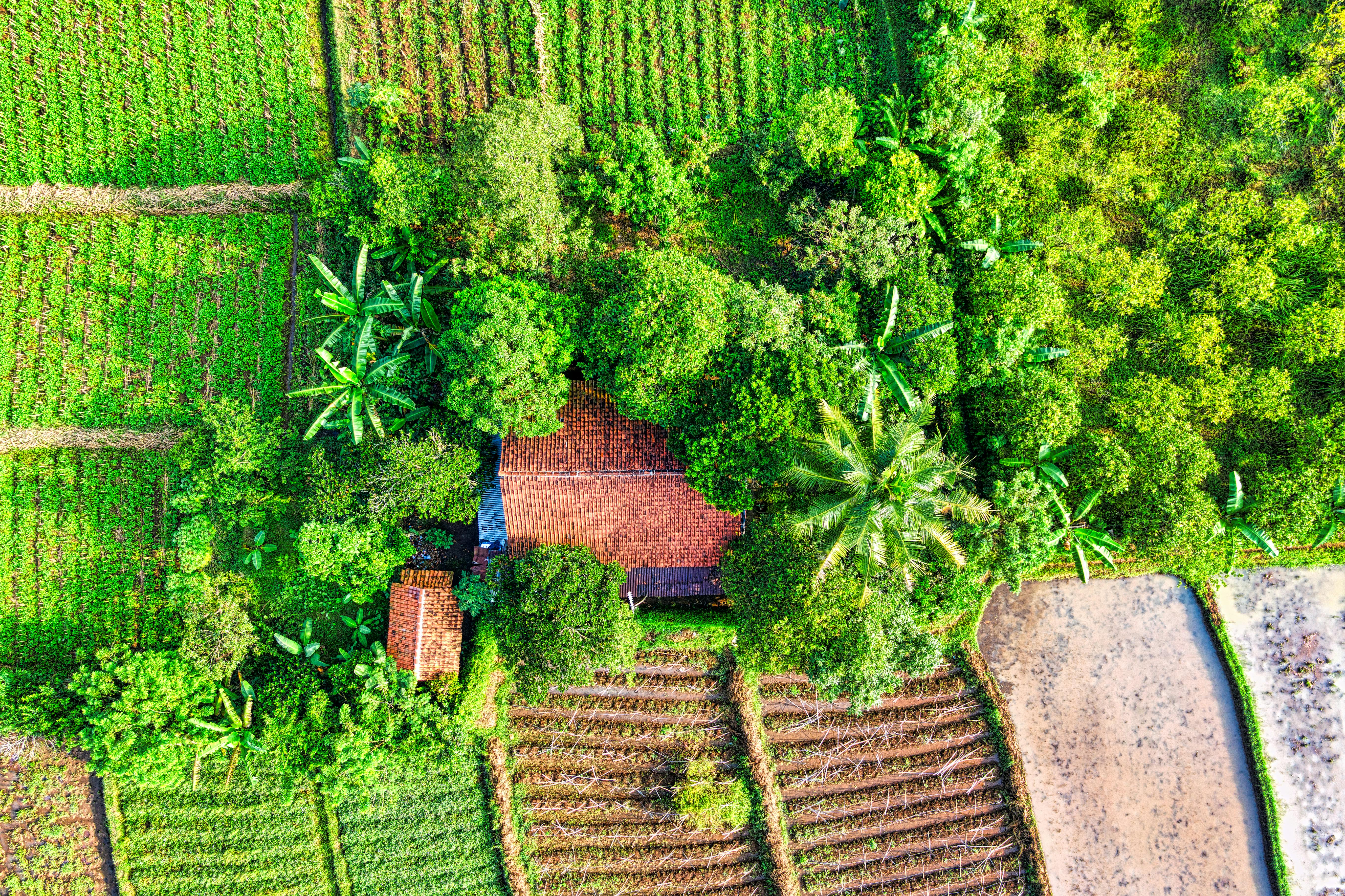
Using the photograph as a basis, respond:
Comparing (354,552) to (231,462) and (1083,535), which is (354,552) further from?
(1083,535)

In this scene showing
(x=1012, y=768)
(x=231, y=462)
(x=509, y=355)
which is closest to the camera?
(x=509, y=355)

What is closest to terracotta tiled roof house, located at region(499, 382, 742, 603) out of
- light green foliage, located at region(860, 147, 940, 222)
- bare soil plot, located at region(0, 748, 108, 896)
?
light green foliage, located at region(860, 147, 940, 222)

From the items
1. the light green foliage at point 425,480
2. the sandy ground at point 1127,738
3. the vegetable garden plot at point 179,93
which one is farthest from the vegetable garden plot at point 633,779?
the vegetable garden plot at point 179,93

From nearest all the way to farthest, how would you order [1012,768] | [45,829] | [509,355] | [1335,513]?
[509,355] → [1335,513] → [45,829] → [1012,768]

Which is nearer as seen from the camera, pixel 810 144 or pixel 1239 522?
pixel 810 144

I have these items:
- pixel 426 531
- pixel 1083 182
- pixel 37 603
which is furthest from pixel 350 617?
pixel 1083 182

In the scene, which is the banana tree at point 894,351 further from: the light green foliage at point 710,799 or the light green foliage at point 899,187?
the light green foliage at point 710,799

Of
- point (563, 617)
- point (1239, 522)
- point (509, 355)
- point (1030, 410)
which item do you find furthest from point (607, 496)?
point (1239, 522)
